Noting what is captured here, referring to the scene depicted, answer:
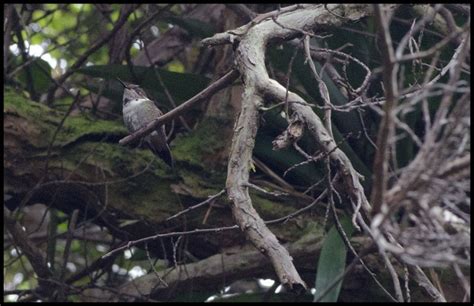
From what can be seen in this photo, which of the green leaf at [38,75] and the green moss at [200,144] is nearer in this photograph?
the green moss at [200,144]

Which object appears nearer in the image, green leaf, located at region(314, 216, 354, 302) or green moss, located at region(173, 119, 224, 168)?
green leaf, located at region(314, 216, 354, 302)

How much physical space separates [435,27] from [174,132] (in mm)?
1450

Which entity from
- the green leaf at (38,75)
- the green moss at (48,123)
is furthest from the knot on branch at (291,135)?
the green leaf at (38,75)

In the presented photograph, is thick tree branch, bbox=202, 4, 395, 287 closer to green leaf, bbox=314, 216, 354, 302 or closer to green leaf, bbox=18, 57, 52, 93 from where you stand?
green leaf, bbox=314, 216, 354, 302

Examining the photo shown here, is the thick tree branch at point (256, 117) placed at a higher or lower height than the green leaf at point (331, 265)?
higher

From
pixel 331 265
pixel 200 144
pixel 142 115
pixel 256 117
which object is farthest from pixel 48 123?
pixel 256 117

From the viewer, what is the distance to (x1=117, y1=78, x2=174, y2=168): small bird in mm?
3873

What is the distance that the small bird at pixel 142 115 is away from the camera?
387 cm

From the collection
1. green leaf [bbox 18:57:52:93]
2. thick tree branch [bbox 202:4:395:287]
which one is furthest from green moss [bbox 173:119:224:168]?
thick tree branch [bbox 202:4:395:287]

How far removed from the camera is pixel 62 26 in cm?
618

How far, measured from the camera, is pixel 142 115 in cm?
409

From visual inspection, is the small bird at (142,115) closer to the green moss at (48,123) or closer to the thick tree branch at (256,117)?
the green moss at (48,123)

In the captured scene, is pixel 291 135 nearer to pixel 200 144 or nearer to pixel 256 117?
pixel 256 117

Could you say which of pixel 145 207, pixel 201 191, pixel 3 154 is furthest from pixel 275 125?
pixel 3 154
